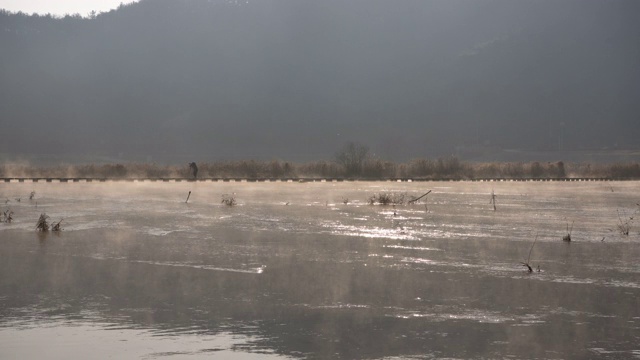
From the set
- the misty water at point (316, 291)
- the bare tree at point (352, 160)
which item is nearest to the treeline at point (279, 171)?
the bare tree at point (352, 160)

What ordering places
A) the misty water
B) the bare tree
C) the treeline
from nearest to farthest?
the misty water, the treeline, the bare tree

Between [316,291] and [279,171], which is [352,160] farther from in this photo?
[316,291]

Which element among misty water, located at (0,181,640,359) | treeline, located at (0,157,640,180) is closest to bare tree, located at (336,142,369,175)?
treeline, located at (0,157,640,180)

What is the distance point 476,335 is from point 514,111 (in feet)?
604

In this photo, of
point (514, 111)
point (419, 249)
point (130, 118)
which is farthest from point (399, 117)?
point (419, 249)

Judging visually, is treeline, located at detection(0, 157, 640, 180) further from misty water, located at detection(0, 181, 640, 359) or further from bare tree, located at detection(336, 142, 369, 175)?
misty water, located at detection(0, 181, 640, 359)

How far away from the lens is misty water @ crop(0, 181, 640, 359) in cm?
903

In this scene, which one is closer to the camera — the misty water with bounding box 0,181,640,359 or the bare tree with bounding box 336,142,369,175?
the misty water with bounding box 0,181,640,359

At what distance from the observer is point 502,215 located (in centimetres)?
2884

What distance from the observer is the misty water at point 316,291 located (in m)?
9.03

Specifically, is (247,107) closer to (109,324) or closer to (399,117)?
(399,117)

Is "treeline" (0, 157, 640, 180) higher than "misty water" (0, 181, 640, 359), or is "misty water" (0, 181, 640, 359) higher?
"treeline" (0, 157, 640, 180)

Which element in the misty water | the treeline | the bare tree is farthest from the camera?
the bare tree

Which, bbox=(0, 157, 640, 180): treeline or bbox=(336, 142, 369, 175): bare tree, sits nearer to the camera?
bbox=(0, 157, 640, 180): treeline
